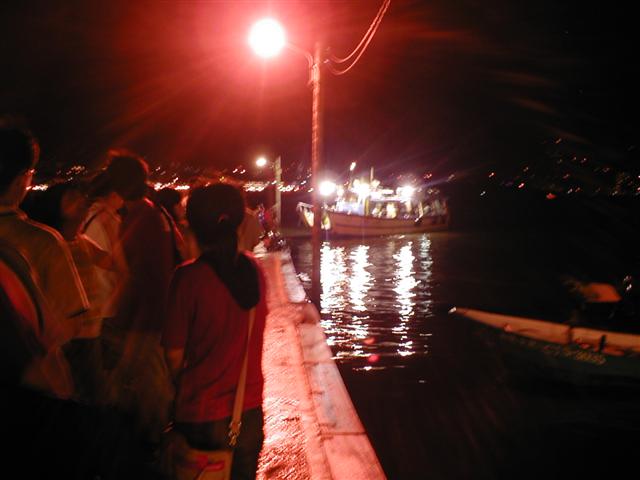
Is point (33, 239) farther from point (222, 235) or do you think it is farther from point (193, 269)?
point (222, 235)

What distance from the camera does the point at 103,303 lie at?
308 centimetres

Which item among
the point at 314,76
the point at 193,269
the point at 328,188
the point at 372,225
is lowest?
the point at 372,225

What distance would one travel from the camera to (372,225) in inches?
1296

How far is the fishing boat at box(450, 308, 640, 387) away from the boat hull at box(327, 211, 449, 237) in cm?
2328

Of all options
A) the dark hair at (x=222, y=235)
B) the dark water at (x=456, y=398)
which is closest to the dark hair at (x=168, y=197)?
the dark hair at (x=222, y=235)

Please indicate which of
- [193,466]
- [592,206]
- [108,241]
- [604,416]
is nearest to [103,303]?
[108,241]

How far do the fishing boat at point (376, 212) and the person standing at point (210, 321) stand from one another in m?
28.2

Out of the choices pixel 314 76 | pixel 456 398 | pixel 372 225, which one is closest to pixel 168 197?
pixel 456 398

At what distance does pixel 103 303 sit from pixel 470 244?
28.9 meters

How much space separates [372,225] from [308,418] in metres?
28.5

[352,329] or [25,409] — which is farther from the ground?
[25,409]

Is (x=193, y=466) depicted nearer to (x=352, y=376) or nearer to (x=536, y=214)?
(x=352, y=376)

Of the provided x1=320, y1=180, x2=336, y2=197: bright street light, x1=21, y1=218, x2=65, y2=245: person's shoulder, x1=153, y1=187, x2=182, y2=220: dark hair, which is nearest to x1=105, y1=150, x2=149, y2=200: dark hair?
x1=21, y1=218, x2=65, y2=245: person's shoulder

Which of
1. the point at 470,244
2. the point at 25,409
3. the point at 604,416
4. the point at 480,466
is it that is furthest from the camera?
the point at 470,244
